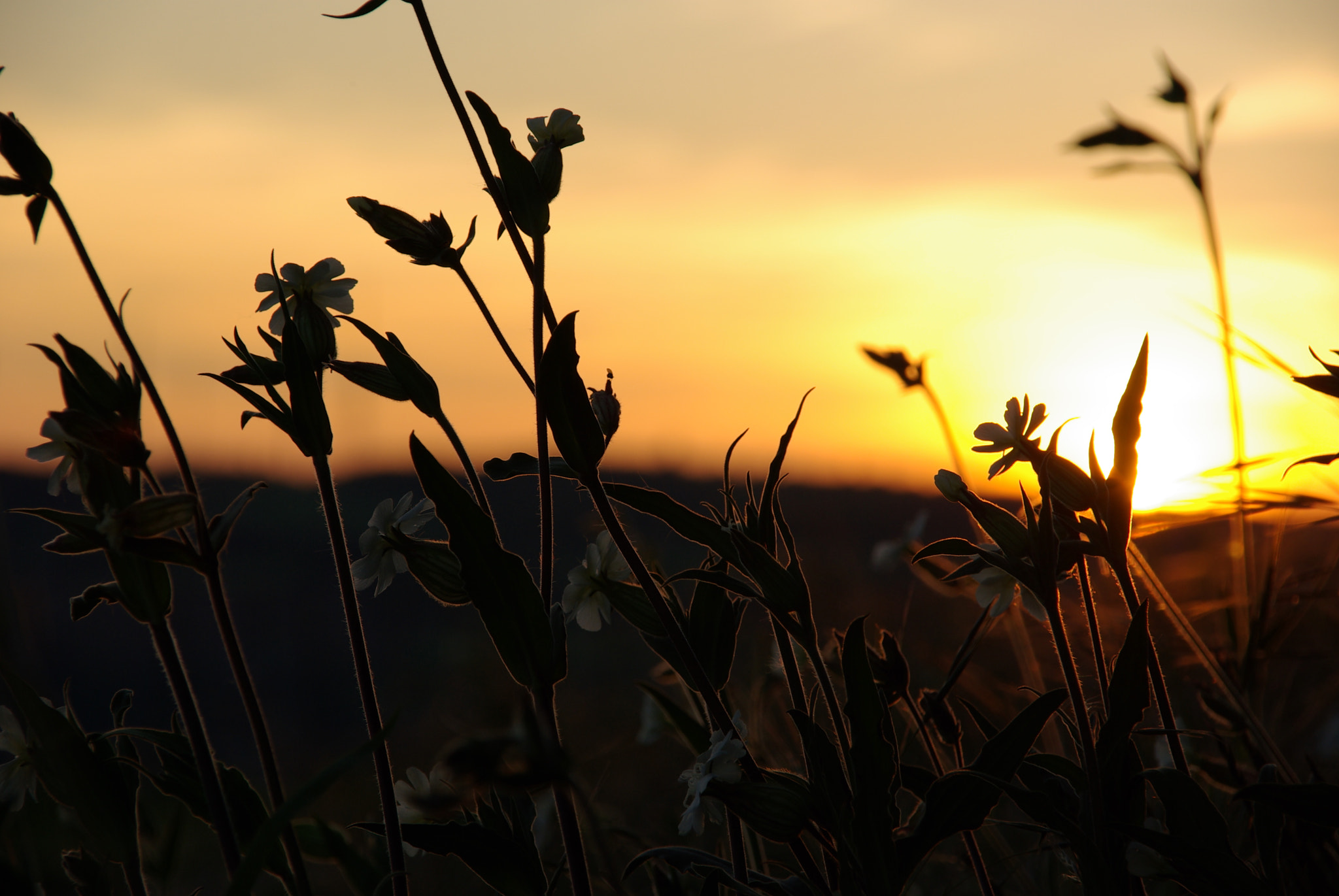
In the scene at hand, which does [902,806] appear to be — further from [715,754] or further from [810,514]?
[715,754]

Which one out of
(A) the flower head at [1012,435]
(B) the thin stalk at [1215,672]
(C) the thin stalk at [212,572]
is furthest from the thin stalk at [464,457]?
(B) the thin stalk at [1215,672]

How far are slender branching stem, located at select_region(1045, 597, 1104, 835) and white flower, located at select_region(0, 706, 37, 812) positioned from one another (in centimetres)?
52

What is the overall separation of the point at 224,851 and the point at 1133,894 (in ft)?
1.43

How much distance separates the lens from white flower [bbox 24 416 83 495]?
0.45m

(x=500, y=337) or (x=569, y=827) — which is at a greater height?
(x=500, y=337)

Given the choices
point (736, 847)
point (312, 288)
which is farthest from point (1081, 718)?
point (312, 288)

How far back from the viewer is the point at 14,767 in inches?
20.4

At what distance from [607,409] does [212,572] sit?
8.0 inches

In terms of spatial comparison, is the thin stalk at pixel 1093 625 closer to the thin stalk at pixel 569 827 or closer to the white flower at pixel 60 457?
the thin stalk at pixel 569 827

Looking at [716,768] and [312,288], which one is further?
[312,288]

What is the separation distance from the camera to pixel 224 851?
0.45m

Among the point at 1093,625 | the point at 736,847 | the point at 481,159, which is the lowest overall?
the point at 736,847

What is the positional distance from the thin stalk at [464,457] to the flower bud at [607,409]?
68 millimetres

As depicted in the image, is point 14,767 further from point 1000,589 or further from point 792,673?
point 1000,589
